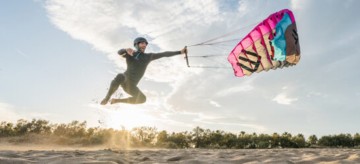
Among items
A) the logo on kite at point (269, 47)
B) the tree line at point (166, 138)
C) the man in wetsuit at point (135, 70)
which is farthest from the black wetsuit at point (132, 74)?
the tree line at point (166, 138)

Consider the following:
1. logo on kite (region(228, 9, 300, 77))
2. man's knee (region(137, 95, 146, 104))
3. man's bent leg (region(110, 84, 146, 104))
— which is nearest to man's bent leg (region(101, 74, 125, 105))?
man's bent leg (region(110, 84, 146, 104))

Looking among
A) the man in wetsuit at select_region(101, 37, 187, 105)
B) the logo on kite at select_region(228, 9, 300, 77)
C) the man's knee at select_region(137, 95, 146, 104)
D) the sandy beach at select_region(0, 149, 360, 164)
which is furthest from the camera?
the logo on kite at select_region(228, 9, 300, 77)

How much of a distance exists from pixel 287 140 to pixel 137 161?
14182 millimetres

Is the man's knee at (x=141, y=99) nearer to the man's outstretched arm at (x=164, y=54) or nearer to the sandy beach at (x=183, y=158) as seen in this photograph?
the man's outstretched arm at (x=164, y=54)

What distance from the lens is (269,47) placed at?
9.49 metres

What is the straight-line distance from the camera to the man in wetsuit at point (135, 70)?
317 inches

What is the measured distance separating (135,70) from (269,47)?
12.4ft

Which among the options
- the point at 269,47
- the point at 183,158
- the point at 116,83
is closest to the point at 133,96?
the point at 116,83

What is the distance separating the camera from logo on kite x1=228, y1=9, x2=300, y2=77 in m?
9.14

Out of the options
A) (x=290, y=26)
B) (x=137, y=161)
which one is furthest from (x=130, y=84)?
(x=290, y=26)

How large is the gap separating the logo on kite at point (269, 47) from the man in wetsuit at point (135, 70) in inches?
92.0

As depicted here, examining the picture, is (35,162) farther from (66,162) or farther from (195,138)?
(195,138)

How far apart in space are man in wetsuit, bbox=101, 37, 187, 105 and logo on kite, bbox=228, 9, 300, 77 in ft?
7.67

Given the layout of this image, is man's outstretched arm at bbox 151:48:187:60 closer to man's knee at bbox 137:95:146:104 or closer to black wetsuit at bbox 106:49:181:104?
black wetsuit at bbox 106:49:181:104
